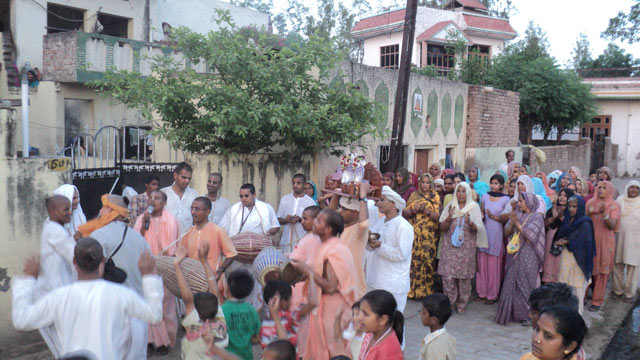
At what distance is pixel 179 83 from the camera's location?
7.17 metres

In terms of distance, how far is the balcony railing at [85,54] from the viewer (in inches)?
555

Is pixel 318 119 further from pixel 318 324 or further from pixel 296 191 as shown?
pixel 318 324

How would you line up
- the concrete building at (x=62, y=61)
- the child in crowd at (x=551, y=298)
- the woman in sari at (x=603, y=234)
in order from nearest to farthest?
1. the child in crowd at (x=551, y=298)
2. the woman in sari at (x=603, y=234)
3. the concrete building at (x=62, y=61)

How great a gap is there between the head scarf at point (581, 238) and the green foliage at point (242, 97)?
3.05 metres

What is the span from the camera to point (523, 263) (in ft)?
22.2

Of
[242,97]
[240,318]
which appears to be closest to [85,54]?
[242,97]

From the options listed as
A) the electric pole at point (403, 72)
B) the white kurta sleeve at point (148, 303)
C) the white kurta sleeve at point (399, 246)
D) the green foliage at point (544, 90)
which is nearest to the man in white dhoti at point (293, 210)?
the white kurta sleeve at point (399, 246)

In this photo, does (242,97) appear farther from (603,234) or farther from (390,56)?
(390,56)

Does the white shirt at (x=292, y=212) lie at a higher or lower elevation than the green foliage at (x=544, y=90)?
lower

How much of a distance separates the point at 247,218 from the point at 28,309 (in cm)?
328

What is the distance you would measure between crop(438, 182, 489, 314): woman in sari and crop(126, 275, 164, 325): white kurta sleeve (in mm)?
4758

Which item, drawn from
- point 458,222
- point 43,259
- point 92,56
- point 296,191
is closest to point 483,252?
point 458,222

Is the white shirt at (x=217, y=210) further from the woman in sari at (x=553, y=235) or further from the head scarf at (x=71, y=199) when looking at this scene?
the woman in sari at (x=553, y=235)

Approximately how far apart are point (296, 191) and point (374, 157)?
3.69 m
